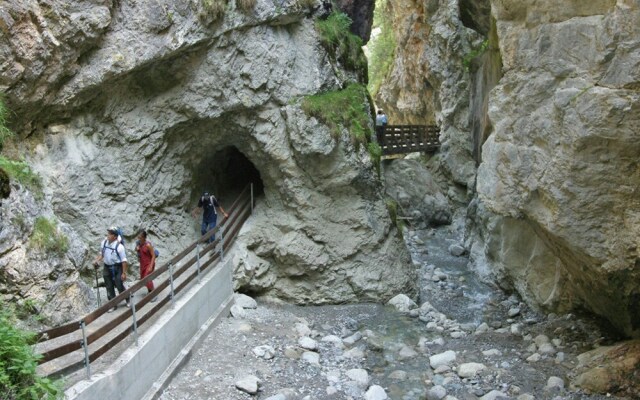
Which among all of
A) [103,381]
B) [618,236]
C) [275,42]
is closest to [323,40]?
[275,42]

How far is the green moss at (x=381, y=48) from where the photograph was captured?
121 feet

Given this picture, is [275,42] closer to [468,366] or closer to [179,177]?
[179,177]

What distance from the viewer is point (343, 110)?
14.4 meters

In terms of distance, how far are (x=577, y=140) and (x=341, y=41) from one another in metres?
8.51

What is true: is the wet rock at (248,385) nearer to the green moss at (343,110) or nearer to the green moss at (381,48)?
the green moss at (343,110)

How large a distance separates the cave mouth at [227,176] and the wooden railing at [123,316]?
0.90 metres

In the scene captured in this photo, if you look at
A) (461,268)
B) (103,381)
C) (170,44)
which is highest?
(170,44)

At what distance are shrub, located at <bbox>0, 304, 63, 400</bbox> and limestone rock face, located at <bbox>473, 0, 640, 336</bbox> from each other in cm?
843

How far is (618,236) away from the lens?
9336 mm

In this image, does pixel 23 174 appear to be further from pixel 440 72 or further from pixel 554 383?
pixel 440 72

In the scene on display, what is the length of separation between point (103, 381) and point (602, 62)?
28.9 feet

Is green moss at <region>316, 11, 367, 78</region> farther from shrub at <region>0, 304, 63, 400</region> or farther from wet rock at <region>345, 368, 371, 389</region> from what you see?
shrub at <region>0, 304, 63, 400</region>

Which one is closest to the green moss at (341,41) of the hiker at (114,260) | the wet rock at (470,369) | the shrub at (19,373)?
the hiker at (114,260)

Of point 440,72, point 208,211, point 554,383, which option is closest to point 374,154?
point 208,211
